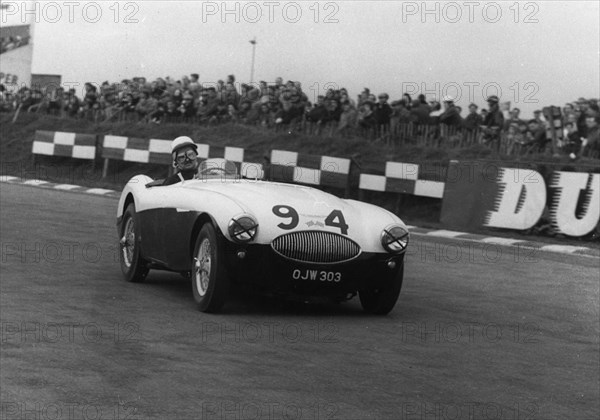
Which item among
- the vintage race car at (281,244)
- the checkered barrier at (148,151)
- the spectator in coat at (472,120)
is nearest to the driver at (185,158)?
the vintage race car at (281,244)

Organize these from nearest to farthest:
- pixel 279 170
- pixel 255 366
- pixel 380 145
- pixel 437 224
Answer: pixel 255 366
pixel 437 224
pixel 279 170
pixel 380 145

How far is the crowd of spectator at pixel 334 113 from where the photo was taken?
17406 millimetres

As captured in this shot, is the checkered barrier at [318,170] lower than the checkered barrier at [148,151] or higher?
higher

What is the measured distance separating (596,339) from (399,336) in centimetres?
151

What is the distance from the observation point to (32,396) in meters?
4.75

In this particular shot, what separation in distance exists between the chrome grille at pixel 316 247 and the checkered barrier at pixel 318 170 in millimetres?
11043

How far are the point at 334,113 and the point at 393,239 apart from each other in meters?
13.7

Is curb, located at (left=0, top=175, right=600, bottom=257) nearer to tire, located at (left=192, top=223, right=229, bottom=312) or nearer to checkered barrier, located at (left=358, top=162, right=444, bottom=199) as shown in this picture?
checkered barrier, located at (left=358, top=162, right=444, bottom=199)

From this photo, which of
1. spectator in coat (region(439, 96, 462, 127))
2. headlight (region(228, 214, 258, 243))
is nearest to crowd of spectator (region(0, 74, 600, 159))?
spectator in coat (region(439, 96, 462, 127))

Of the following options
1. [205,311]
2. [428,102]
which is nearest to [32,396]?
[205,311]

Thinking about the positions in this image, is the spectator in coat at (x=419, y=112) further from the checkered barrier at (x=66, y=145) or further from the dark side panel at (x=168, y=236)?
the dark side panel at (x=168, y=236)

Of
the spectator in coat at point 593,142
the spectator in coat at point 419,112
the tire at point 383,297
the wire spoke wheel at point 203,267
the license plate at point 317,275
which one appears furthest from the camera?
the spectator in coat at point 419,112

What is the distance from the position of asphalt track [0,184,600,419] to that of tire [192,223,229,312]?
11 cm

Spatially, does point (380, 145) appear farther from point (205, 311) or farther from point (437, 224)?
point (205, 311)
